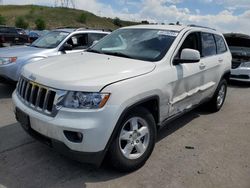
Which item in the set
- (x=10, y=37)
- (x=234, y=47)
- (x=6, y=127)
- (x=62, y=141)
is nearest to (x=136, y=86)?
(x=62, y=141)

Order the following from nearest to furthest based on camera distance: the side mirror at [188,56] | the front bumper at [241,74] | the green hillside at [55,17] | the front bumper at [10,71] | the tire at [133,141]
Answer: the tire at [133,141] → the side mirror at [188,56] → the front bumper at [10,71] → the front bumper at [241,74] → the green hillside at [55,17]

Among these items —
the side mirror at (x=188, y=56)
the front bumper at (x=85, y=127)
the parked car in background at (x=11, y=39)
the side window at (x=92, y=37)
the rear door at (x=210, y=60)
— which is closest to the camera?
the front bumper at (x=85, y=127)

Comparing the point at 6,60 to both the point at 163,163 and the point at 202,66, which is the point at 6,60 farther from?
the point at 163,163

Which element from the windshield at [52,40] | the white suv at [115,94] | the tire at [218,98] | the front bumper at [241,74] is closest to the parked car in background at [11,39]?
the windshield at [52,40]

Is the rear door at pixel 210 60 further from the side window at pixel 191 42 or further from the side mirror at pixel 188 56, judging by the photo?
the side mirror at pixel 188 56

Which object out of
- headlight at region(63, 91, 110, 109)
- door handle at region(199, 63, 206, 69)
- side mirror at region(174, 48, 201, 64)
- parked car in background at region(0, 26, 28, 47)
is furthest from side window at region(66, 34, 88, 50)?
parked car in background at region(0, 26, 28, 47)

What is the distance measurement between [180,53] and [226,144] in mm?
1618

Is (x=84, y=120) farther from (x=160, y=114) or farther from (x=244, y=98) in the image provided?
(x=244, y=98)

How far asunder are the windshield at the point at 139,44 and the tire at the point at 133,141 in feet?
2.90

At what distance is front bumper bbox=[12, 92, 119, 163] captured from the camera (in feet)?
9.29

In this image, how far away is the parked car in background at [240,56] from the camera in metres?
8.96

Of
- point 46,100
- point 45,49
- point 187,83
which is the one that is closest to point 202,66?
point 187,83

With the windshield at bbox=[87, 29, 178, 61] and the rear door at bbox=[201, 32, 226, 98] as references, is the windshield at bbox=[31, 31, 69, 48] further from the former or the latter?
the rear door at bbox=[201, 32, 226, 98]

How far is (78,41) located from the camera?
770cm
